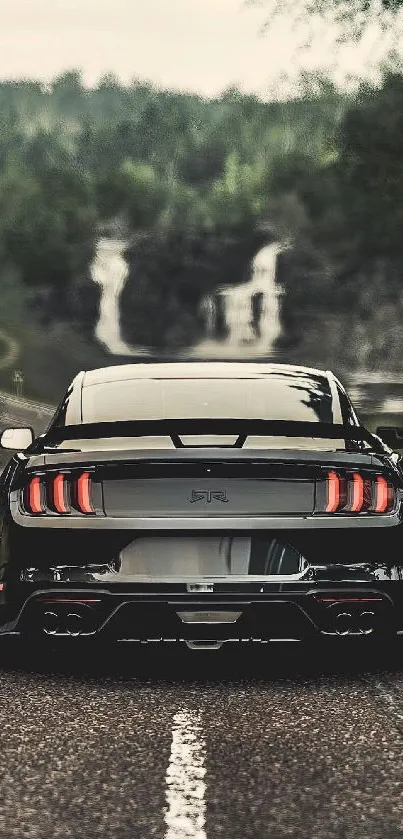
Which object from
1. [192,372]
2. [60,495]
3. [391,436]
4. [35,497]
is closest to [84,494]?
[60,495]

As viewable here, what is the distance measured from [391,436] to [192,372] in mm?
1116

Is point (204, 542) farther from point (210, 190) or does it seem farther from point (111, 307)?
point (210, 190)

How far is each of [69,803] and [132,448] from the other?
201 centimetres

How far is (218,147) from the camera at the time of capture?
5828 cm

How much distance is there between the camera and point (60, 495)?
6059 millimetres

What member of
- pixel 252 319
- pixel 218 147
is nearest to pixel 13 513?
pixel 252 319

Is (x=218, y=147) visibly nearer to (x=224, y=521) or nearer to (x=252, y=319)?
(x=252, y=319)

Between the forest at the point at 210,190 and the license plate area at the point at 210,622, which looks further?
the forest at the point at 210,190

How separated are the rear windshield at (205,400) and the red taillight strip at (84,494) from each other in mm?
761

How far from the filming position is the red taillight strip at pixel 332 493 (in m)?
6.00

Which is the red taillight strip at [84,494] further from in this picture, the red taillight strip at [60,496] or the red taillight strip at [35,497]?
the red taillight strip at [35,497]

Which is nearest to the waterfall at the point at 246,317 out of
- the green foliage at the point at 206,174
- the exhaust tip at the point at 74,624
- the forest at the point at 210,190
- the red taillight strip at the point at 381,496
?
the forest at the point at 210,190

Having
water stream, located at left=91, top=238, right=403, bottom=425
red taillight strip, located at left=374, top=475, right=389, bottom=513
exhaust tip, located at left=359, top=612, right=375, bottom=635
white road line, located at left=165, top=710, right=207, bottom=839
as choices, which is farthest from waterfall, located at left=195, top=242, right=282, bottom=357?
white road line, located at left=165, top=710, right=207, bottom=839

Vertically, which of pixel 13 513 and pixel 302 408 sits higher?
pixel 302 408
